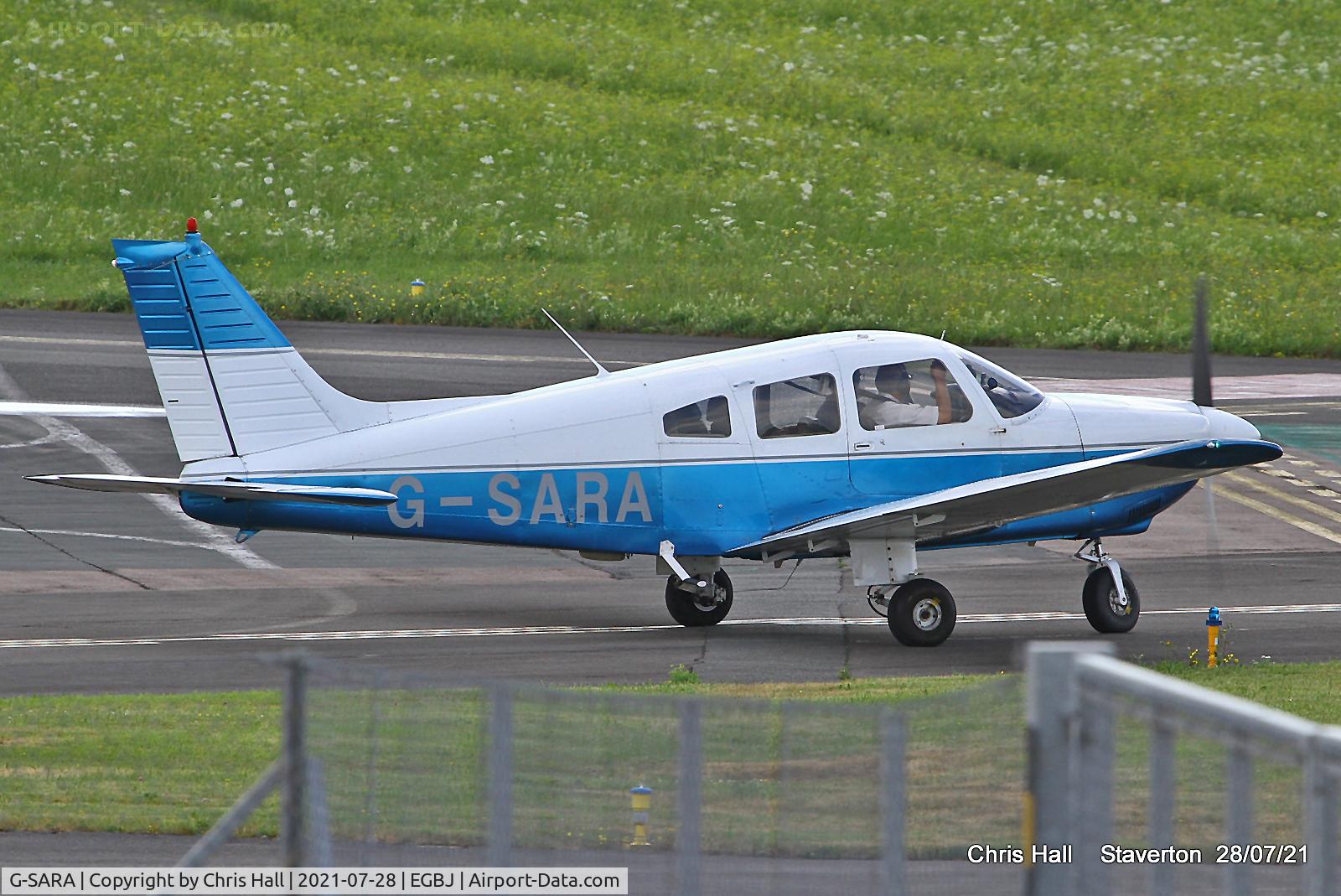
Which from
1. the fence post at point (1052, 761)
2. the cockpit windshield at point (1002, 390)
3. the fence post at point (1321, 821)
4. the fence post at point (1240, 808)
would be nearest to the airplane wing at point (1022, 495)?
the cockpit windshield at point (1002, 390)

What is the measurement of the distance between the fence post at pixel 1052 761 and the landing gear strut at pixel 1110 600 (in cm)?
1264

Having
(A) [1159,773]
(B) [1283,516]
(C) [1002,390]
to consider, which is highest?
(A) [1159,773]

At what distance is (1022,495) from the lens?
16844 mm

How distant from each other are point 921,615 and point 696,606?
2370 mm

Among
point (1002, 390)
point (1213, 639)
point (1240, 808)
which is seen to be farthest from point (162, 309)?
point (1240, 808)

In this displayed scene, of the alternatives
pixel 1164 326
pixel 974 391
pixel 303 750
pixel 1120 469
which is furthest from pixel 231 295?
pixel 1164 326

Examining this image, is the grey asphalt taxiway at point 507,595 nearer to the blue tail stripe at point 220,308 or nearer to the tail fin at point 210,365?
the tail fin at point 210,365

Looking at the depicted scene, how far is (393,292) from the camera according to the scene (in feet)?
131

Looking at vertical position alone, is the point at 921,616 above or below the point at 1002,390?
below

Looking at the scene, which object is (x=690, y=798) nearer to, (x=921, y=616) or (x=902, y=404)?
(x=921, y=616)

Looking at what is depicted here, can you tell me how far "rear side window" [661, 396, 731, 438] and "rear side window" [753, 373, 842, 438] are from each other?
1.05 feet

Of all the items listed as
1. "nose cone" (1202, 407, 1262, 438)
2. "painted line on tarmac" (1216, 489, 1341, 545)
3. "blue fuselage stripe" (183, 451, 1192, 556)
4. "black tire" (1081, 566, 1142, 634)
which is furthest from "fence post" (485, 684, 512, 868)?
"painted line on tarmac" (1216, 489, 1341, 545)

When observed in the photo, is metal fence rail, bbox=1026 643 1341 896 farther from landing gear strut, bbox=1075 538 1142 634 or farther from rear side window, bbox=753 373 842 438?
landing gear strut, bbox=1075 538 1142 634

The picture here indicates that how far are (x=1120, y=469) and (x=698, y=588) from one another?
426 centimetres
